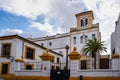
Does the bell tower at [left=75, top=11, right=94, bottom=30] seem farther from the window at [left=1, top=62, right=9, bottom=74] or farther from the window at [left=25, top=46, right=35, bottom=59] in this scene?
the window at [left=1, top=62, right=9, bottom=74]

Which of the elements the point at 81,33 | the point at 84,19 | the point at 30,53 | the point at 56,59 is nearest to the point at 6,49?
the point at 30,53

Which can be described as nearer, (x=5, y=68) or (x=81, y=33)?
(x=5, y=68)

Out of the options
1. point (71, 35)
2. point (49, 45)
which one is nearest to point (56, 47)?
point (49, 45)

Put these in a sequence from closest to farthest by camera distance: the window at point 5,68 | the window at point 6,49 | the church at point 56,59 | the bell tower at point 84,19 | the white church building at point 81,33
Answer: the church at point 56,59 → the window at point 5,68 → the window at point 6,49 → the white church building at point 81,33 → the bell tower at point 84,19

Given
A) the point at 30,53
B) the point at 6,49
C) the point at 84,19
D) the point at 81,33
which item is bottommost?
the point at 30,53

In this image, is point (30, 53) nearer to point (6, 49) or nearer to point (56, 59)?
point (6, 49)

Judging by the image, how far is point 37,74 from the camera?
17688mm

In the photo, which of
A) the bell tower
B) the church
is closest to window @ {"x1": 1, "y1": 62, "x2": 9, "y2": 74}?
the church

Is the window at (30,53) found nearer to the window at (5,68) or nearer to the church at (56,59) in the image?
the church at (56,59)

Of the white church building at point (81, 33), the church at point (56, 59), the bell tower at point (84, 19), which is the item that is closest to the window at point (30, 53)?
the church at point (56, 59)

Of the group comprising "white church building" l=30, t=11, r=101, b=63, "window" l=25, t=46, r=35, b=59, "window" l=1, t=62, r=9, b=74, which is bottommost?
"window" l=1, t=62, r=9, b=74

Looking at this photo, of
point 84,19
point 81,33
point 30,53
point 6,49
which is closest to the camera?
point 6,49

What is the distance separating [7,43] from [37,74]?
33.8 feet

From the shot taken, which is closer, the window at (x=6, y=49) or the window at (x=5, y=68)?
the window at (x=5, y=68)
